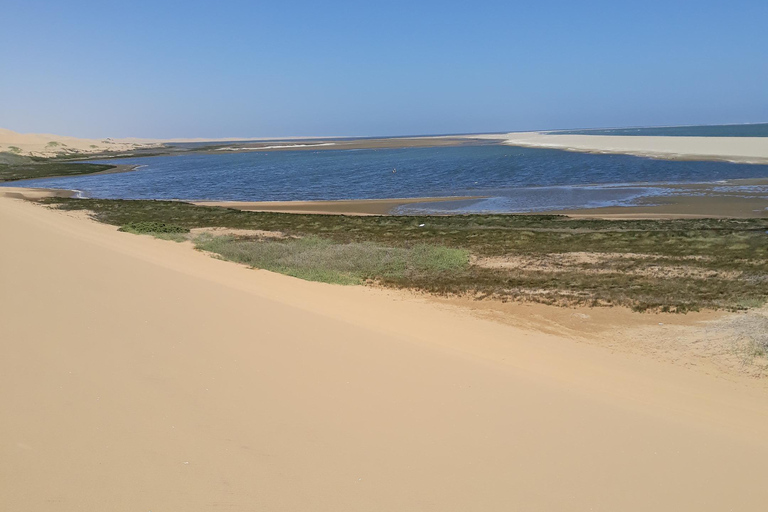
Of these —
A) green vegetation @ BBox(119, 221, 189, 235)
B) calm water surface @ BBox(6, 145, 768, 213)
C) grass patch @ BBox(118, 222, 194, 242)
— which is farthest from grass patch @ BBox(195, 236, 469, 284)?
calm water surface @ BBox(6, 145, 768, 213)

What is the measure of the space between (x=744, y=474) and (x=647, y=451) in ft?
2.45

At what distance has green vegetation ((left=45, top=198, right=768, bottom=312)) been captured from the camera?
12.8 metres

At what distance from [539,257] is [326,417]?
1287 centimetres

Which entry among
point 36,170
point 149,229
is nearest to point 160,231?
point 149,229

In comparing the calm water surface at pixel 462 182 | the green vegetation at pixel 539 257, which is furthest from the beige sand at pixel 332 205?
the green vegetation at pixel 539 257

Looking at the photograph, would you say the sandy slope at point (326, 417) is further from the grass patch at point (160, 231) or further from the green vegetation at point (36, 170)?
the green vegetation at point (36, 170)

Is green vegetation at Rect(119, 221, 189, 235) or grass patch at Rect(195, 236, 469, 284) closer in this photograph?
grass patch at Rect(195, 236, 469, 284)

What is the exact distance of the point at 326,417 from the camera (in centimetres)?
497

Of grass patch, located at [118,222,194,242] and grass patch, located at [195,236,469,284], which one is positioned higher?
grass patch, located at [118,222,194,242]

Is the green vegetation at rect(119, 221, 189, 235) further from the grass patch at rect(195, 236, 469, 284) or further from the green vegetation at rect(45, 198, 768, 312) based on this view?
the grass patch at rect(195, 236, 469, 284)

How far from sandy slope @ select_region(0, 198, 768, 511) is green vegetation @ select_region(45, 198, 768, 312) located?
4.77 meters

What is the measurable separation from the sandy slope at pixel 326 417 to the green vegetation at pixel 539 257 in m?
4.77

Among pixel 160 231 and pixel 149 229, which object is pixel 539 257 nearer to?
pixel 160 231

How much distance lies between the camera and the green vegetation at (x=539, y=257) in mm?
12805
